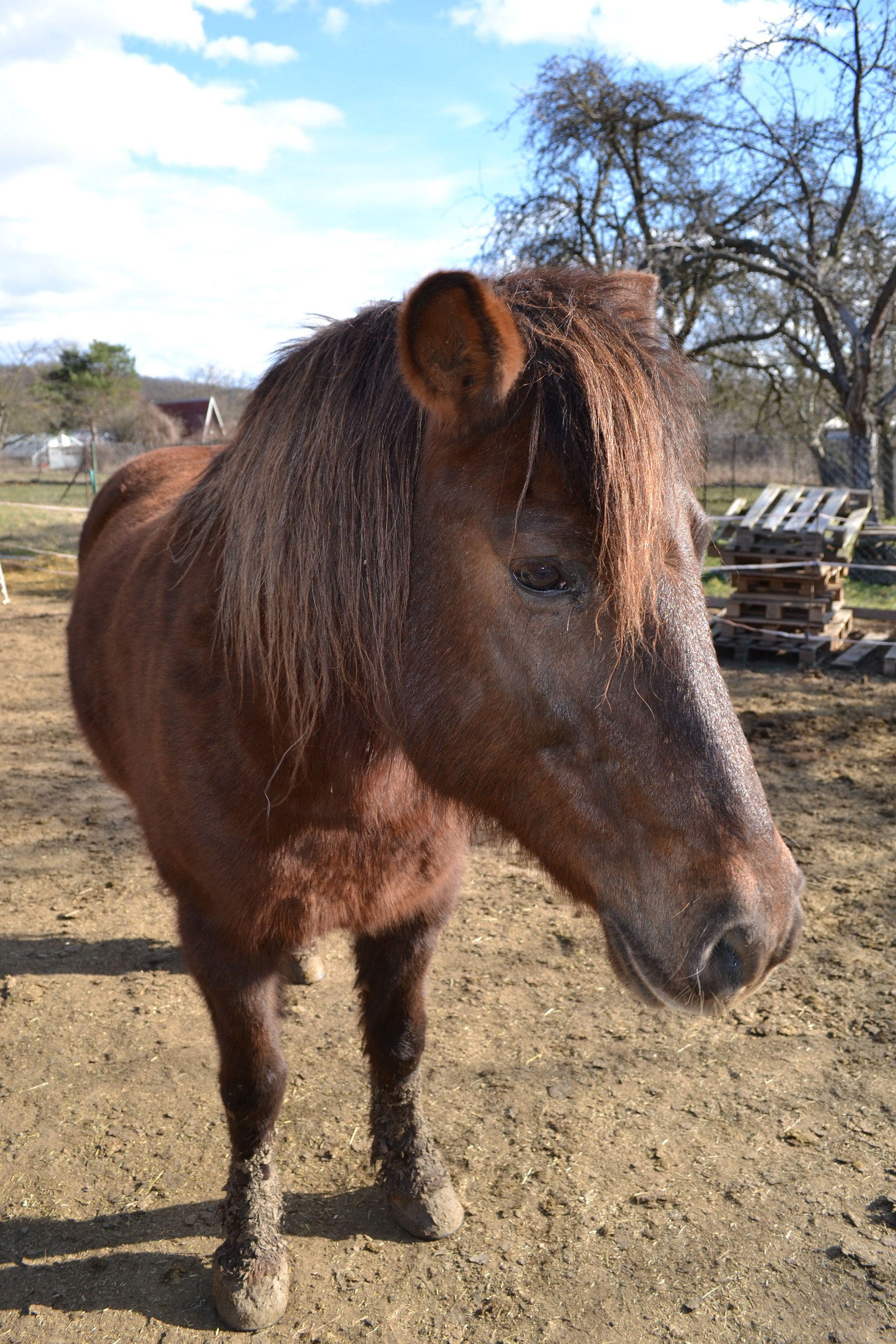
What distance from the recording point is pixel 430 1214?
7.51ft

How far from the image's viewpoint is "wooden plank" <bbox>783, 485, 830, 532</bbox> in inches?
316

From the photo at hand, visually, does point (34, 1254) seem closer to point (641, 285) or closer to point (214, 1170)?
point (214, 1170)

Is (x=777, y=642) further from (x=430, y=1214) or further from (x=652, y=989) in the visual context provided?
(x=652, y=989)

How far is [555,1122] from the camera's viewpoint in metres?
2.65

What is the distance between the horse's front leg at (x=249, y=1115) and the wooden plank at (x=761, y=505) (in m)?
7.19

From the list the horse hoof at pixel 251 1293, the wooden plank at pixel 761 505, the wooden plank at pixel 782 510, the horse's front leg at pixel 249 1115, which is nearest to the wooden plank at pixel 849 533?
the wooden plank at pixel 782 510

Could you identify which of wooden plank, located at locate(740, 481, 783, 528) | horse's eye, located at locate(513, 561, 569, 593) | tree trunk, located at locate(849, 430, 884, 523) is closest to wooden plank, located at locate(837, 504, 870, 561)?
wooden plank, located at locate(740, 481, 783, 528)

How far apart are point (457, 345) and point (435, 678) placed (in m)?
0.59

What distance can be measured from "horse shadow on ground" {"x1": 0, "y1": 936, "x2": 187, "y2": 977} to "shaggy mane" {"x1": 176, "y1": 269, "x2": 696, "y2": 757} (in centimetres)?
223

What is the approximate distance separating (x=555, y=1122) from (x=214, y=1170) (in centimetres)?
104

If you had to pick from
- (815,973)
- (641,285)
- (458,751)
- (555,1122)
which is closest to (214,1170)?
(555,1122)

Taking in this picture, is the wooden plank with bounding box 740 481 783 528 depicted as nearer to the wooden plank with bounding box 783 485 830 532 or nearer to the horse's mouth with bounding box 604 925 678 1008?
the wooden plank with bounding box 783 485 830 532

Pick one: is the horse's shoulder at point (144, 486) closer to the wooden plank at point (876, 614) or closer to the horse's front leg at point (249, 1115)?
the horse's front leg at point (249, 1115)

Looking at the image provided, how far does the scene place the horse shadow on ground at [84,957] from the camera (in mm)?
3525
